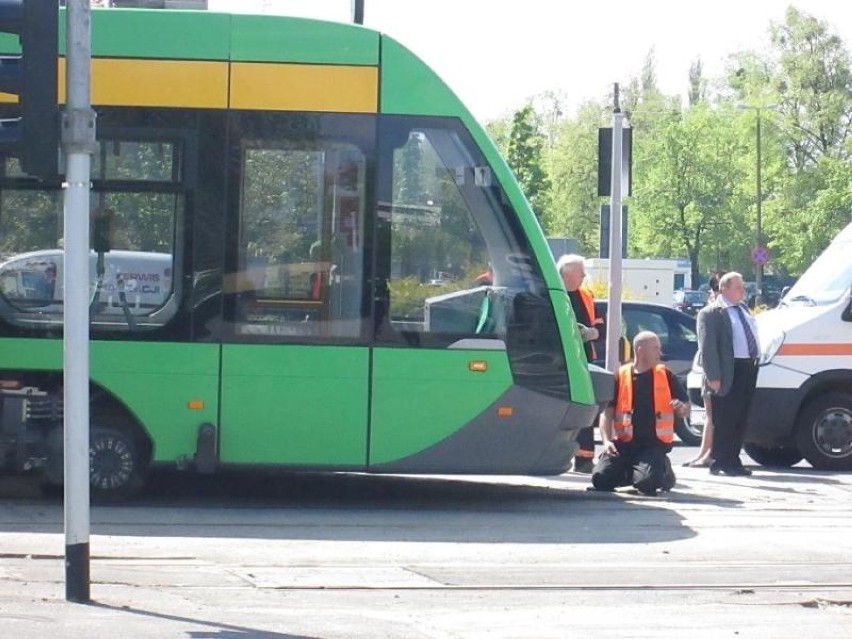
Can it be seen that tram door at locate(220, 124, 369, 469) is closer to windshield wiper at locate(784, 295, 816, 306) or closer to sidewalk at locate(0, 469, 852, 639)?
sidewalk at locate(0, 469, 852, 639)

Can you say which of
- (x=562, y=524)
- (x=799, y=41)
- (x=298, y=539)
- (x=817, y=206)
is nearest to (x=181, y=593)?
(x=298, y=539)

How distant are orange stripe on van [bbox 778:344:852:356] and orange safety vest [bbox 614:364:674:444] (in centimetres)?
294

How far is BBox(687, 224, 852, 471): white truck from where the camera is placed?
14273mm

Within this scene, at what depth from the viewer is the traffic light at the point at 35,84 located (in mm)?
6945

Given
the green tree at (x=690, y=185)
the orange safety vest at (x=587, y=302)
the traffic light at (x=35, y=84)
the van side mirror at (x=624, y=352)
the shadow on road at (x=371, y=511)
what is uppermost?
the green tree at (x=690, y=185)

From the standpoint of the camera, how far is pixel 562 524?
10492 millimetres

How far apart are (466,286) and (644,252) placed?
62785mm

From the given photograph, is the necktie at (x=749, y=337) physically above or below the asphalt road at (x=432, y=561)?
above

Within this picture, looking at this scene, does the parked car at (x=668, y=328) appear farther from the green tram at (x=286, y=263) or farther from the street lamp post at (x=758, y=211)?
the street lamp post at (x=758, y=211)

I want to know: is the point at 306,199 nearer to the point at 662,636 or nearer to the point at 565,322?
the point at 565,322

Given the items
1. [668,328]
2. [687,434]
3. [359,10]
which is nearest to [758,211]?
[668,328]

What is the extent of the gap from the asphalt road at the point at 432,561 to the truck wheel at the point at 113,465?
0.46 ft

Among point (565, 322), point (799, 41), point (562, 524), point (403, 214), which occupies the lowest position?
point (562, 524)

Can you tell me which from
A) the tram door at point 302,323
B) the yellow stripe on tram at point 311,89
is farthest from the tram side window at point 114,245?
the yellow stripe on tram at point 311,89
